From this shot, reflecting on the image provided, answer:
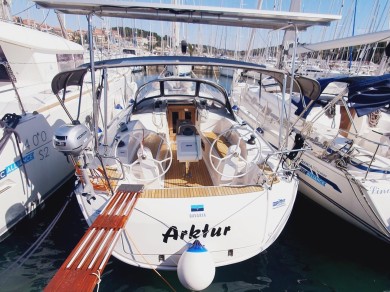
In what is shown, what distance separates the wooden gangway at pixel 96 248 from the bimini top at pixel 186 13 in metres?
2.33

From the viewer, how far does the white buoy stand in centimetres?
291

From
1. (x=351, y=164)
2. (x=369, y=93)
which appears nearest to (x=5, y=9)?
(x=369, y=93)

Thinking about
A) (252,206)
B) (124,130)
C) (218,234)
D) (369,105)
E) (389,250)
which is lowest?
(389,250)

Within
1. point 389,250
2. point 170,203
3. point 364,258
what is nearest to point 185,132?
point 170,203

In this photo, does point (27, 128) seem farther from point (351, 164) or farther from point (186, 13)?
point (351, 164)

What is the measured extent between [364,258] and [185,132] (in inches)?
153

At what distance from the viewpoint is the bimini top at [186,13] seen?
3.09 metres

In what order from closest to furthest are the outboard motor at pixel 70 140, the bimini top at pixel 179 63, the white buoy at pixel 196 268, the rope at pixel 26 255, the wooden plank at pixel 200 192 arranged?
the white buoy at pixel 196 268
the outboard motor at pixel 70 140
the wooden plank at pixel 200 192
the bimini top at pixel 179 63
the rope at pixel 26 255

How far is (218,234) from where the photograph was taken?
328 cm

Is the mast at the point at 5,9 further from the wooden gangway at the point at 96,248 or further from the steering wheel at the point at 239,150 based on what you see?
the steering wheel at the point at 239,150

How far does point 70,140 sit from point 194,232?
189 centimetres

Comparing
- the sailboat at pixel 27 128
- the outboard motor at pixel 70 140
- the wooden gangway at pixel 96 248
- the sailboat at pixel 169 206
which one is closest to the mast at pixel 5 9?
the sailboat at pixel 27 128

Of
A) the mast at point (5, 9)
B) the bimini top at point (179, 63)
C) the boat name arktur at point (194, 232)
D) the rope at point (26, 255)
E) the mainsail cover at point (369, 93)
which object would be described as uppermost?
the mast at point (5, 9)

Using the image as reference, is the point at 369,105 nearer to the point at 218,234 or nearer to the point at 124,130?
the point at 218,234
